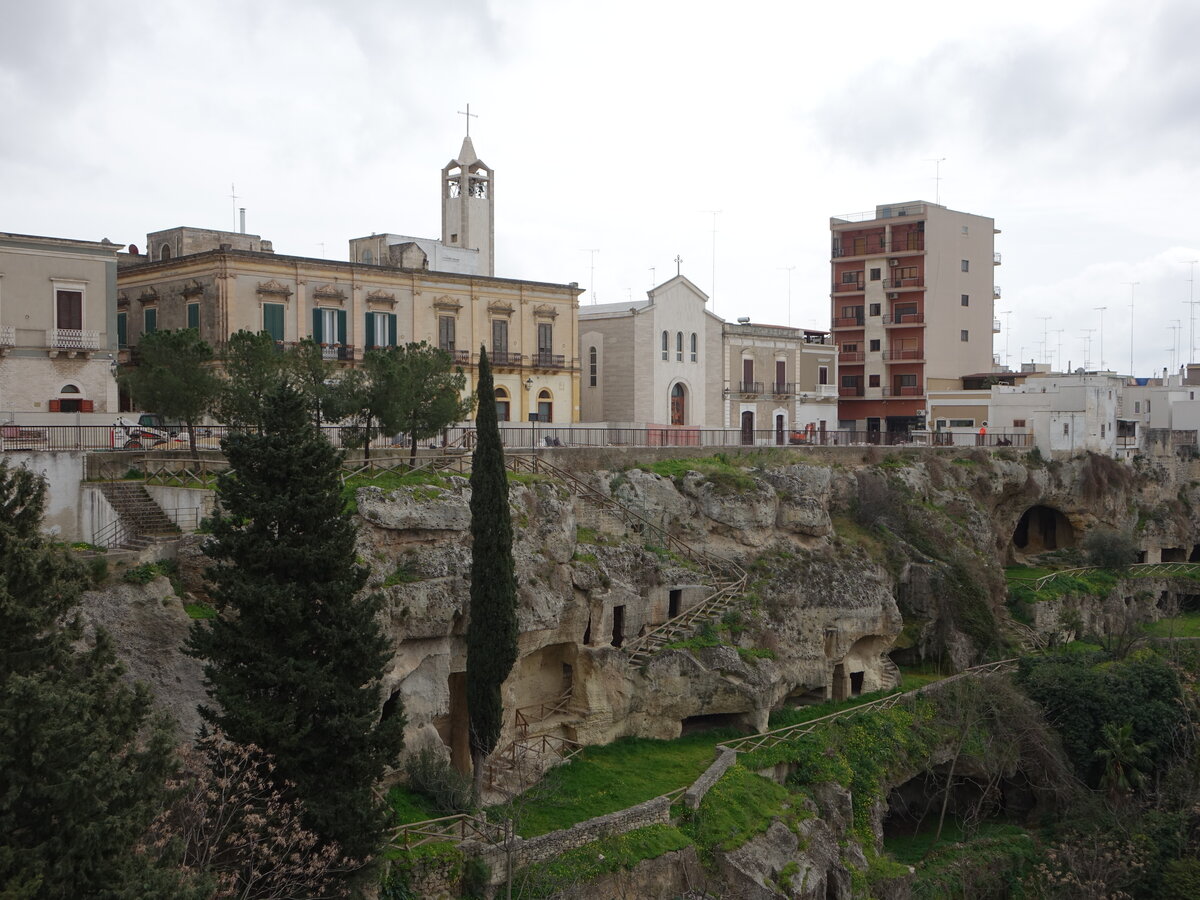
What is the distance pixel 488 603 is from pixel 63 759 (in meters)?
12.4

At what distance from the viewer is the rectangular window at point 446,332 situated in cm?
4600

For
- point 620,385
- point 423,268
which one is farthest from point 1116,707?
point 423,268

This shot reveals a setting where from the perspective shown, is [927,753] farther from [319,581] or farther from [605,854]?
[319,581]

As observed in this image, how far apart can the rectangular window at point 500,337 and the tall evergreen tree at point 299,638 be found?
89.9 ft

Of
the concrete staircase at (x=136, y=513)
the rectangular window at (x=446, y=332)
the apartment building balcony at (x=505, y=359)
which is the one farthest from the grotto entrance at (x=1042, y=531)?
the concrete staircase at (x=136, y=513)

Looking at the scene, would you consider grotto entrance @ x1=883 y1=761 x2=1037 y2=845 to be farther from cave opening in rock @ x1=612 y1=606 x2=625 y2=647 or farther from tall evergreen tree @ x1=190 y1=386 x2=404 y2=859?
tall evergreen tree @ x1=190 y1=386 x2=404 y2=859

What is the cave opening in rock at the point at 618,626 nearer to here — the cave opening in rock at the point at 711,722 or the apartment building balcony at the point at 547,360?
the cave opening in rock at the point at 711,722

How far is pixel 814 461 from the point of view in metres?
46.4

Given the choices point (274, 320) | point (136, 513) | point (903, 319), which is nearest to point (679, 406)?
point (903, 319)

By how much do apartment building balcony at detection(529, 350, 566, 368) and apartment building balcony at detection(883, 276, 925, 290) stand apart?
27.5 metres

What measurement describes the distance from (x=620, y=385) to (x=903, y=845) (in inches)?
1058

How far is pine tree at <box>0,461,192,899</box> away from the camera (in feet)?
45.1

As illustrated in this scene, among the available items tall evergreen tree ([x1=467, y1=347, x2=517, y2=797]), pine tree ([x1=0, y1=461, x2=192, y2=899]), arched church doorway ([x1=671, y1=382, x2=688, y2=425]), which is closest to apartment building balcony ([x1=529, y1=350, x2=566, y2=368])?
arched church doorway ([x1=671, y1=382, x2=688, y2=425])

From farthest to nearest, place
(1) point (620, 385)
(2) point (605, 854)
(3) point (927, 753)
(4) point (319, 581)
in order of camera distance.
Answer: (1) point (620, 385), (3) point (927, 753), (2) point (605, 854), (4) point (319, 581)
